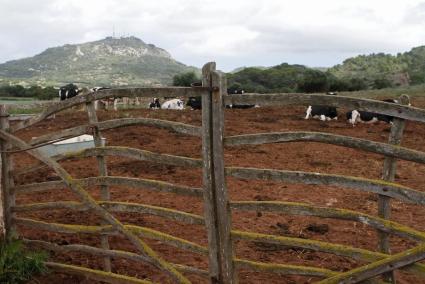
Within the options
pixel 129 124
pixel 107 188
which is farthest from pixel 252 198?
pixel 129 124

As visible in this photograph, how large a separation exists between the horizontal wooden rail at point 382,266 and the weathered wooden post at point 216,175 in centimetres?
84

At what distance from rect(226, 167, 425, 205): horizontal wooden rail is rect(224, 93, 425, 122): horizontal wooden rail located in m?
0.50

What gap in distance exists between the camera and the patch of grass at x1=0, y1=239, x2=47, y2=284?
491 cm

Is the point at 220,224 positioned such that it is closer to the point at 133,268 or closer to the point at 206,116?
the point at 206,116

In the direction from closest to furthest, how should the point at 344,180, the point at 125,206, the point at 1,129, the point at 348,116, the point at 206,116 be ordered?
the point at 344,180, the point at 206,116, the point at 125,206, the point at 1,129, the point at 348,116

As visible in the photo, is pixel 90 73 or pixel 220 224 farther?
pixel 90 73

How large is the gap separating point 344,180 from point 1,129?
12.1 ft

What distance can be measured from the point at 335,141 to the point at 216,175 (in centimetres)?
96

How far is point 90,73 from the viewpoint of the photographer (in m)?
150

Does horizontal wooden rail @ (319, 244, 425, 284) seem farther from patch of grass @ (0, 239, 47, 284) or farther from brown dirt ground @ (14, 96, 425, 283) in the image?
patch of grass @ (0, 239, 47, 284)

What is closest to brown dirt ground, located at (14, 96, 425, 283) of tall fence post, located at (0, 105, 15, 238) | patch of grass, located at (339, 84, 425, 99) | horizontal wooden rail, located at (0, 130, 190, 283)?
tall fence post, located at (0, 105, 15, 238)

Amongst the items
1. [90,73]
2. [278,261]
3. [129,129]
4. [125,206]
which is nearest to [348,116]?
[129,129]

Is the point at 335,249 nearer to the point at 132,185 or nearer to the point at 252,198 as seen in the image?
the point at 132,185

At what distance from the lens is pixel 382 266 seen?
356cm
